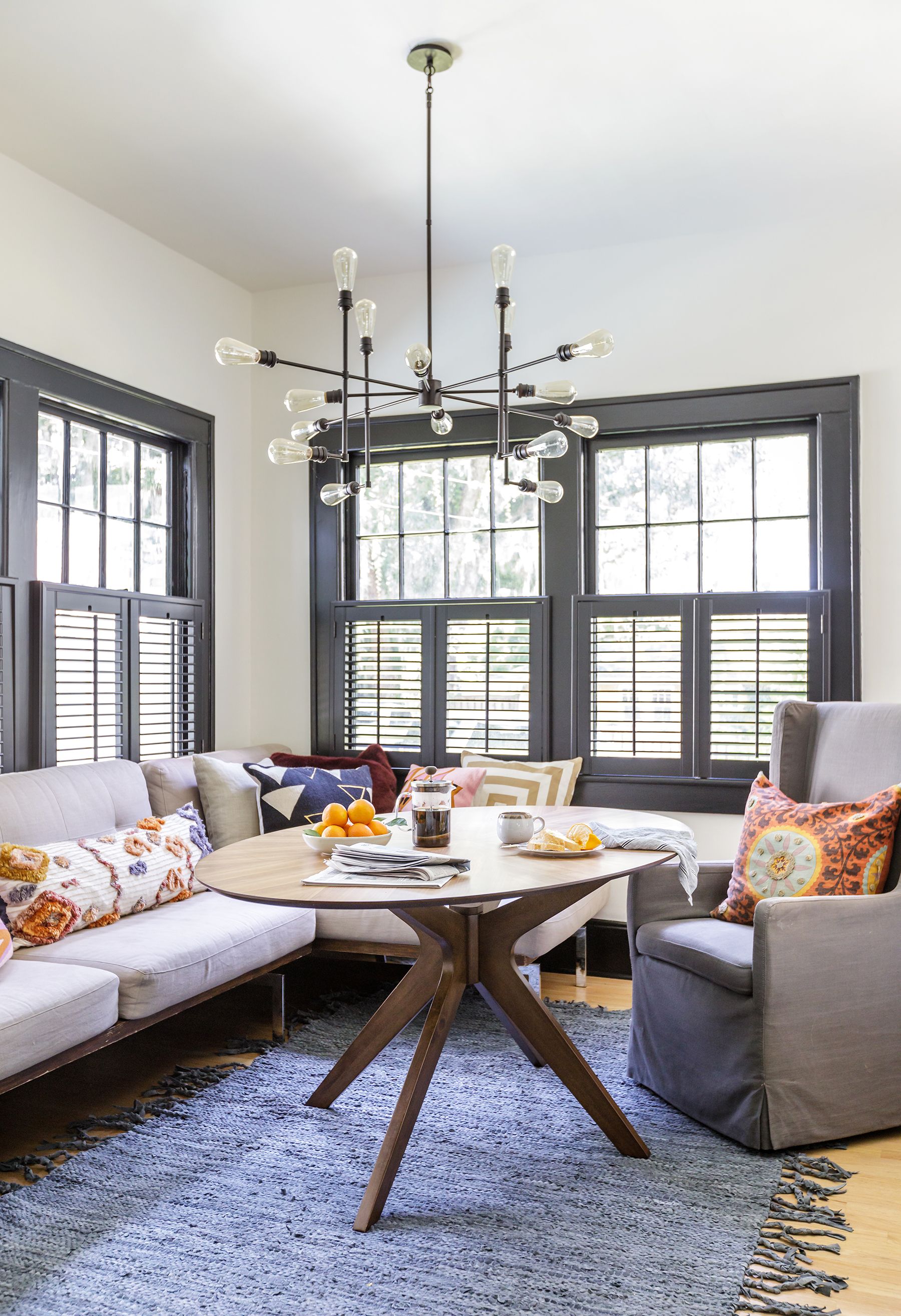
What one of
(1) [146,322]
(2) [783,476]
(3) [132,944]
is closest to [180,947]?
(3) [132,944]

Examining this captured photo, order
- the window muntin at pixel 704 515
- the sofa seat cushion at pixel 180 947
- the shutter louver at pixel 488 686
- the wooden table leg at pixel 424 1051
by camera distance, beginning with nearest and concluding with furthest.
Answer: the wooden table leg at pixel 424 1051 < the sofa seat cushion at pixel 180 947 < the window muntin at pixel 704 515 < the shutter louver at pixel 488 686

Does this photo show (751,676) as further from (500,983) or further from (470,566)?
(500,983)

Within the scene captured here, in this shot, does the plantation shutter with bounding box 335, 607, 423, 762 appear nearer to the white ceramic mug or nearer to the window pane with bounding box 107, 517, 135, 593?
the window pane with bounding box 107, 517, 135, 593

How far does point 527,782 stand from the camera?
387cm

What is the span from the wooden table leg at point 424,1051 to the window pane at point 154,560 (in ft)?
7.10

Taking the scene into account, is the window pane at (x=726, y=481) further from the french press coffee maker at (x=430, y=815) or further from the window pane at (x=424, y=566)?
the french press coffee maker at (x=430, y=815)

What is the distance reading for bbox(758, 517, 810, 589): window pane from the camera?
3.82 metres

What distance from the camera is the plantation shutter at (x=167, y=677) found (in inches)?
152

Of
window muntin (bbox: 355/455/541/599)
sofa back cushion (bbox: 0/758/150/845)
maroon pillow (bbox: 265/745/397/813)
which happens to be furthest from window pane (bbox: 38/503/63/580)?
window muntin (bbox: 355/455/541/599)

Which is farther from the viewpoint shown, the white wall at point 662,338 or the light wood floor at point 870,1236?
the white wall at point 662,338

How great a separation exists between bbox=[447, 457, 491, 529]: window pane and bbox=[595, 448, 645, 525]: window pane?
466 mm

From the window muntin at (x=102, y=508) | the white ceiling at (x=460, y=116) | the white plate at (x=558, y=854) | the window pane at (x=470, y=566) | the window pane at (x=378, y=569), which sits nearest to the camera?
the white plate at (x=558, y=854)

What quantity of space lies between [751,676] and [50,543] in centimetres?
257

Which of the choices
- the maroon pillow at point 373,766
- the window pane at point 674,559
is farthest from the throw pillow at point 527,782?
the window pane at point 674,559
